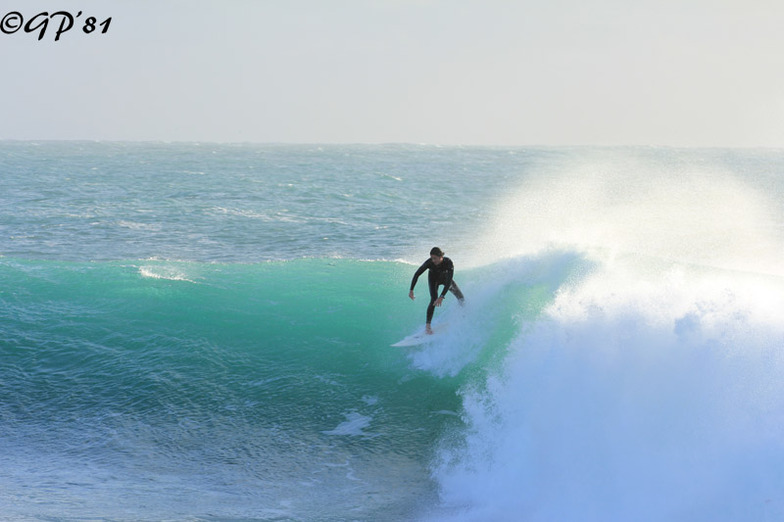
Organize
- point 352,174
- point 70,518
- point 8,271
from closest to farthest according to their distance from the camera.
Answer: point 70,518 → point 8,271 → point 352,174

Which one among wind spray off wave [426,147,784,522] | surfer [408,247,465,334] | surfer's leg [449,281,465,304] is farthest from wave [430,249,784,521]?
surfer's leg [449,281,465,304]

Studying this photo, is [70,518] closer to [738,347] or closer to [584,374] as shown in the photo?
[584,374]

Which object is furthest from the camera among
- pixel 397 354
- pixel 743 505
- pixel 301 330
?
pixel 301 330

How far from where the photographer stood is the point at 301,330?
14219 millimetres

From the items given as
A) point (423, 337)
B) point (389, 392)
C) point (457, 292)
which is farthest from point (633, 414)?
point (423, 337)

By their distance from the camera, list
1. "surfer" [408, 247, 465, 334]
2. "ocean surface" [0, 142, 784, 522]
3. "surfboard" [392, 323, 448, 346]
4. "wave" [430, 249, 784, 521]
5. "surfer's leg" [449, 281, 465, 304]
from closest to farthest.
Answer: "wave" [430, 249, 784, 521]
"ocean surface" [0, 142, 784, 522]
"surfer" [408, 247, 465, 334]
"surfer's leg" [449, 281, 465, 304]
"surfboard" [392, 323, 448, 346]

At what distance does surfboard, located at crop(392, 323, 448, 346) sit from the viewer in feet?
42.6

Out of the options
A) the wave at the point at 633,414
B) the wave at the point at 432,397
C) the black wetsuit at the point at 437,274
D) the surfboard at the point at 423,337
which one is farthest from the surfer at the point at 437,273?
the wave at the point at 633,414

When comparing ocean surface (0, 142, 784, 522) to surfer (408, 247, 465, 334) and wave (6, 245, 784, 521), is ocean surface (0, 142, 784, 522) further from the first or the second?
surfer (408, 247, 465, 334)

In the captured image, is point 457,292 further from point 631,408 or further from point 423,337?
point 631,408

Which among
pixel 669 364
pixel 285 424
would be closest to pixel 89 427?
pixel 285 424

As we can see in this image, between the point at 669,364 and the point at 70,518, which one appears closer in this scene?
the point at 70,518

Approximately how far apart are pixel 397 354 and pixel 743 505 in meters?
6.88

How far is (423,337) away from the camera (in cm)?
1303
